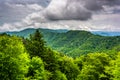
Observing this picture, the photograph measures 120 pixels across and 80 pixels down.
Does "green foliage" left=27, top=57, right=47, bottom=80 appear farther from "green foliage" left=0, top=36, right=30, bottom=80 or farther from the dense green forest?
"green foliage" left=0, top=36, right=30, bottom=80

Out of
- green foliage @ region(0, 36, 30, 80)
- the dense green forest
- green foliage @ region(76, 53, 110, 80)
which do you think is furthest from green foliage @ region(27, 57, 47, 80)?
green foliage @ region(76, 53, 110, 80)

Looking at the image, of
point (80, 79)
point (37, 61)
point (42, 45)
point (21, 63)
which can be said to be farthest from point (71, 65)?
point (21, 63)

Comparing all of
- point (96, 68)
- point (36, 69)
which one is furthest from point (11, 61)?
point (96, 68)

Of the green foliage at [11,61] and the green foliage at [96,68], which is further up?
the green foliage at [11,61]

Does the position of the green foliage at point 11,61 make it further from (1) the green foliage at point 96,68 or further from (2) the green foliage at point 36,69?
(1) the green foliage at point 96,68

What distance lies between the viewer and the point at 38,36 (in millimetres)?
78312

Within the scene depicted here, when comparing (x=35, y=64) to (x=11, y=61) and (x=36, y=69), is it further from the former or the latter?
(x=11, y=61)

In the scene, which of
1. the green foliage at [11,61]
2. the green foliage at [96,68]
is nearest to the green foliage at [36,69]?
the green foliage at [11,61]

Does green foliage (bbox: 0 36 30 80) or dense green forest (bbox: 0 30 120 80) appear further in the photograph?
dense green forest (bbox: 0 30 120 80)

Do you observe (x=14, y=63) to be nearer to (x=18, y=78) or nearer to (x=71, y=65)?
(x=18, y=78)

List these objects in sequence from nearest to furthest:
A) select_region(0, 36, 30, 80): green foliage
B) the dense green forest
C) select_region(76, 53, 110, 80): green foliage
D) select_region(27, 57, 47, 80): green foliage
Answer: select_region(0, 36, 30, 80): green foliage → the dense green forest → select_region(27, 57, 47, 80): green foliage → select_region(76, 53, 110, 80): green foliage

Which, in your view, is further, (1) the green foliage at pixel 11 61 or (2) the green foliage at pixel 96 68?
(2) the green foliage at pixel 96 68

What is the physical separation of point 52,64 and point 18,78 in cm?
2449

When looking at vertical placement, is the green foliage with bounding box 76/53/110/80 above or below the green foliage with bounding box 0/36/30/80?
below
